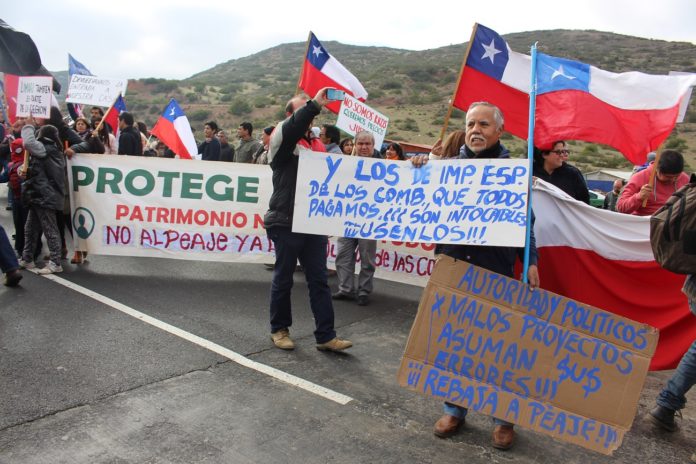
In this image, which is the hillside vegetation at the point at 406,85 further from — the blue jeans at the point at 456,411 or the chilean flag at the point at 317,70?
the blue jeans at the point at 456,411

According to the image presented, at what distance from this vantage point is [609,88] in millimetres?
4094

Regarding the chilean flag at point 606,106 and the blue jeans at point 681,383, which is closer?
the blue jeans at point 681,383

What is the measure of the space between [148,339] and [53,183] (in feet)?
9.78

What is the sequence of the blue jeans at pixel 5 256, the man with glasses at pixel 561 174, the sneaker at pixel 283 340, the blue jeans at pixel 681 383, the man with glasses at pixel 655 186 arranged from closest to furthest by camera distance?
the blue jeans at pixel 681 383 < the sneaker at pixel 283 340 < the man with glasses at pixel 655 186 < the man with glasses at pixel 561 174 < the blue jeans at pixel 5 256

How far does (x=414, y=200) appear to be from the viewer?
3.79 metres

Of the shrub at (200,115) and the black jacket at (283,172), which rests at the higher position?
the shrub at (200,115)

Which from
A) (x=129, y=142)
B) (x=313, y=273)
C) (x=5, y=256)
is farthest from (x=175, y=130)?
(x=313, y=273)

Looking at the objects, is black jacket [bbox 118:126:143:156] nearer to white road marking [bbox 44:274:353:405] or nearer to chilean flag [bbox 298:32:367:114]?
chilean flag [bbox 298:32:367:114]

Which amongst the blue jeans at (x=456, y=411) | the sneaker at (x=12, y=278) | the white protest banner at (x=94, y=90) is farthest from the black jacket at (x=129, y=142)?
the blue jeans at (x=456, y=411)

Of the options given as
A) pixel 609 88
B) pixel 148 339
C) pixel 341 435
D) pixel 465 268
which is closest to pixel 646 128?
pixel 609 88

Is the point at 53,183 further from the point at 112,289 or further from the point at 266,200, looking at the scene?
the point at 266,200

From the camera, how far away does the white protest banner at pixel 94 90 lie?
10.3m

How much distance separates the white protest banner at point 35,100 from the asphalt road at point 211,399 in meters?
2.26

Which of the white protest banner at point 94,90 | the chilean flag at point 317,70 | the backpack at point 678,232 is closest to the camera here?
→ the backpack at point 678,232
